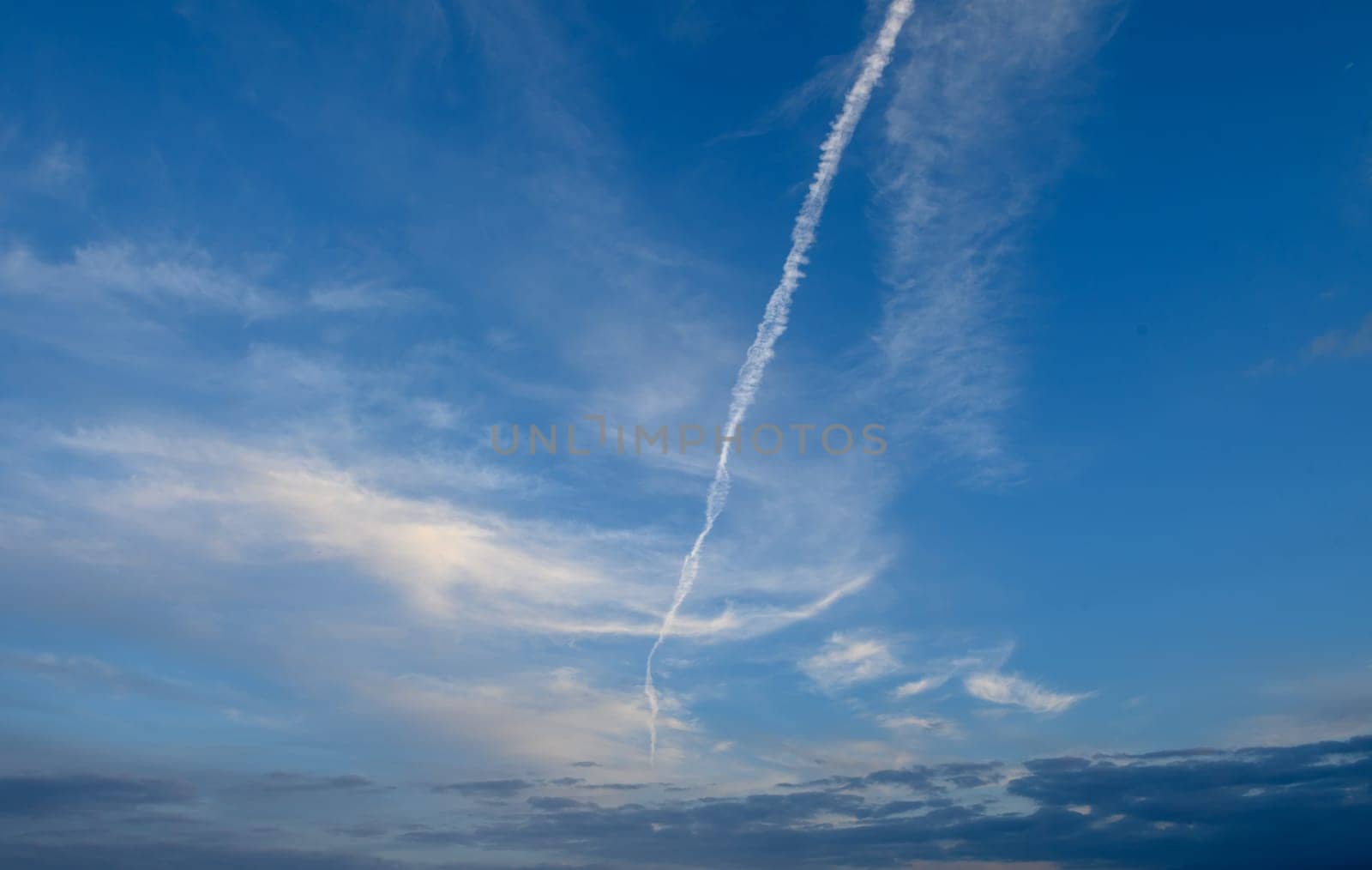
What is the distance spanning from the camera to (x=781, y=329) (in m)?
99.4

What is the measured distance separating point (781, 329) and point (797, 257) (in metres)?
9.25

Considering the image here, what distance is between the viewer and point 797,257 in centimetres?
9450
